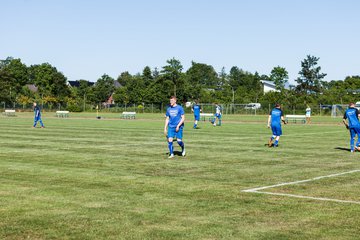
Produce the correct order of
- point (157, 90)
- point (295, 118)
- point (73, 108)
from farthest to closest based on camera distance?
point (157, 90) → point (73, 108) → point (295, 118)

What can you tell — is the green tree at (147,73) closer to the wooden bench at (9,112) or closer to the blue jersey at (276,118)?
the wooden bench at (9,112)

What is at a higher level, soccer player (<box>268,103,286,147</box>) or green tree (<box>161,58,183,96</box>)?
green tree (<box>161,58,183,96</box>)

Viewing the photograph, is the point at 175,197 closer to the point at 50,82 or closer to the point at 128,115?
the point at 128,115

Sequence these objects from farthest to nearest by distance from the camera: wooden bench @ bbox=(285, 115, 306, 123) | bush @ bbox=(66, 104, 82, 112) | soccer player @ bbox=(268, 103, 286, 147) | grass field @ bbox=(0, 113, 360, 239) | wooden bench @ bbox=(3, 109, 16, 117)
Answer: bush @ bbox=(66, 104, 82, 112), wooden bench @ bbox=(3, 109, 16, 117), wooden bench @ bbox=(285, 115, 306, 123), soccer player @ bbox=(268, 103, 286, 147), grass field @ bbox=(0, 113, 360, 239)

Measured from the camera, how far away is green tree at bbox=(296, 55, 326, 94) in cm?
11725

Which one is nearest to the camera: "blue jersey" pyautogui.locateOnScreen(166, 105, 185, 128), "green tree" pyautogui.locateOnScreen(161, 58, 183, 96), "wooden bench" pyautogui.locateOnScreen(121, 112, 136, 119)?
"blue jersey" pyautogui.locateOnScreen(166, 105, 185, 128)

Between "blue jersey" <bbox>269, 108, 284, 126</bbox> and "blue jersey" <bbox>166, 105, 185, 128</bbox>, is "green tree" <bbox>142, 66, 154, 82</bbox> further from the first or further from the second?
"blue jersey" <bbox>166, 105, 185, 128</bbox>

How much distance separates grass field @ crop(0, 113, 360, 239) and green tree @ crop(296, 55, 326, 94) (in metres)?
101

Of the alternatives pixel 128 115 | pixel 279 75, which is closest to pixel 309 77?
pixel 279 75

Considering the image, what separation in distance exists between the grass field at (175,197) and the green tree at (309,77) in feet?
332

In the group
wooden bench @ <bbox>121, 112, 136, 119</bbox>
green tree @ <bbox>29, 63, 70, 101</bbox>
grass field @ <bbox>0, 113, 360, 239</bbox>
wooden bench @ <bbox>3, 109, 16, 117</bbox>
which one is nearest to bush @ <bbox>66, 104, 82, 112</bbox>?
green tree @ <bbox>29, 63, 70, 101</bbox>

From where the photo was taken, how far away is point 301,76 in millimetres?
118812

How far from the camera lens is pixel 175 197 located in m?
10.5

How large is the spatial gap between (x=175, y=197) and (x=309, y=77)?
4405 inches
